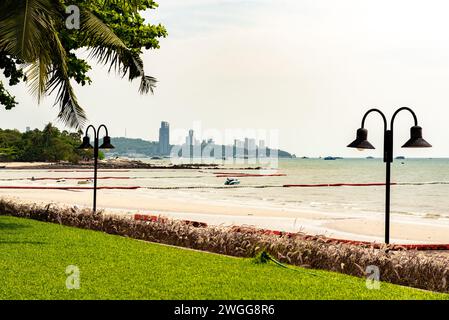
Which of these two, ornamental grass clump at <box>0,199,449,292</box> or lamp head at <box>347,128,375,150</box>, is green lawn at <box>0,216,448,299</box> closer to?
ornamental grass clump at <box>0,199,449,292</box>

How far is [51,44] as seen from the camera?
52.1ft

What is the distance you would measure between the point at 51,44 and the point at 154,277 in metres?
7.87

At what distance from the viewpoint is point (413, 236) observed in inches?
990

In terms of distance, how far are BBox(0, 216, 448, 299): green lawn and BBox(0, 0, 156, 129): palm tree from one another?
3.88m

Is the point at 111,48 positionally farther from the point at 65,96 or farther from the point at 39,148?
the point at 39,148

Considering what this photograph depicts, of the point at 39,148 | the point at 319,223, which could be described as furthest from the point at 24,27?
the point at 39,148

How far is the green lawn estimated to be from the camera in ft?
31.0

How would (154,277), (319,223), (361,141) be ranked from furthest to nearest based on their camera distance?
(319,223) → (361,141) → (154,277)

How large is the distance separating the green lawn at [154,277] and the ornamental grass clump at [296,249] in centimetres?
70

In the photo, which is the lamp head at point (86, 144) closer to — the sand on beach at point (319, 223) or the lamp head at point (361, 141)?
the sand on beach at point (319, 223)

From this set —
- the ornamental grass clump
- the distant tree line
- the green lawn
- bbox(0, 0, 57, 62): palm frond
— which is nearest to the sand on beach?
the ornamental grass clump
